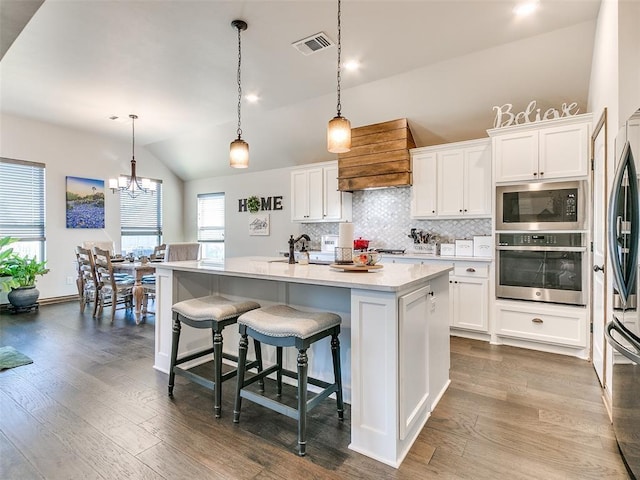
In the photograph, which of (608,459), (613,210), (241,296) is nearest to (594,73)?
(613,210)

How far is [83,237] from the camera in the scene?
20.1 ft

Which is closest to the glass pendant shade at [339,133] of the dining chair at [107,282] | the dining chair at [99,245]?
the dining chair at [107,282]

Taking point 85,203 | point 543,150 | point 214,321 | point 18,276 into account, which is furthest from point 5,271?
point 543,150

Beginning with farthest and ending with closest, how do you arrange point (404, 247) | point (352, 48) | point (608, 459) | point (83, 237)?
1. point (83, 237)
2. point (404, 247)
3. point (352, 48)
4. point (608, 459)

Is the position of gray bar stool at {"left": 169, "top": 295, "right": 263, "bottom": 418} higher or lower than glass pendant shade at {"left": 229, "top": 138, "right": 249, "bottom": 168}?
lower

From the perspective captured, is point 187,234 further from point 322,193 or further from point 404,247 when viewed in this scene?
point 404,247

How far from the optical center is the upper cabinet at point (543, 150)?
10.5ft

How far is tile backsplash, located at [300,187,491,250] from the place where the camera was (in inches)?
178

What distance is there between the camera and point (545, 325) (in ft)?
11.0

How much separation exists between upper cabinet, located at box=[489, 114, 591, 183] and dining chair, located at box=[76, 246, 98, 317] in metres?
5.41

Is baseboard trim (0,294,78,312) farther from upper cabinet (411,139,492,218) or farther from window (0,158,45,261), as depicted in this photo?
upper cabinet (411,139,492,218)

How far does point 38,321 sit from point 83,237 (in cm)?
204

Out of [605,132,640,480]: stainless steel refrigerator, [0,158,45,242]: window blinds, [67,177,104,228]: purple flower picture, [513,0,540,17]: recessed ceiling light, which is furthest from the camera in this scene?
[67,177,104,228]: purple flower picture

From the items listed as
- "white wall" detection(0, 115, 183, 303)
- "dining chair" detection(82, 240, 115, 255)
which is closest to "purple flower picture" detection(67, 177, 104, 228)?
"white wall" detection(0, 115, 183, 303)
